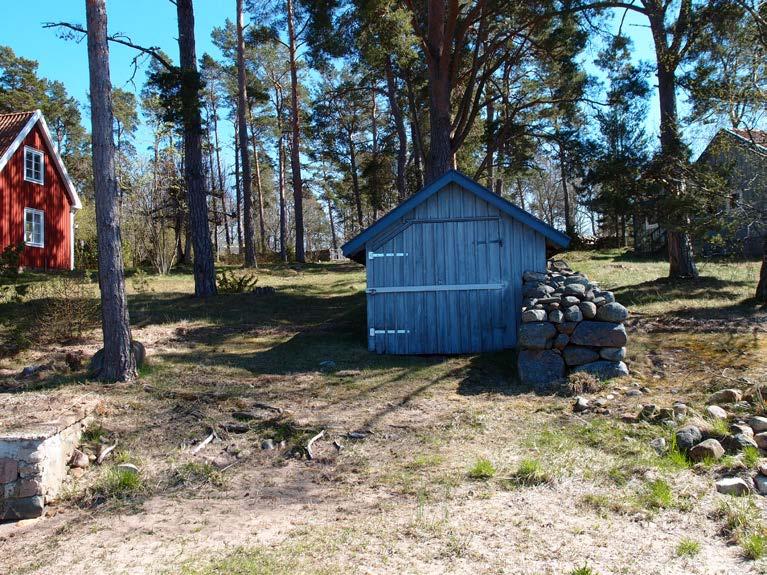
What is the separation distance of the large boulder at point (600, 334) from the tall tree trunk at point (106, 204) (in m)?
6.42

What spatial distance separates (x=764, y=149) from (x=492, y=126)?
11.6 m

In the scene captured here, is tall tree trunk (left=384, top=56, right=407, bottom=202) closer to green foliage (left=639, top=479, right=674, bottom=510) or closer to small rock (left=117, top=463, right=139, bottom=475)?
small rock (left=117, top=463, right=139, bottom=475)

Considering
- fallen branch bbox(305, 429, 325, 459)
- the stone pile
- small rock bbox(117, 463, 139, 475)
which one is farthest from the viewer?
the stone pile

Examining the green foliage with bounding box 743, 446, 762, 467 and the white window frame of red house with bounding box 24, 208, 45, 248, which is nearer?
the green foliage with bounding box 743, 446, 762, 467

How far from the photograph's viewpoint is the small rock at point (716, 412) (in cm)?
656

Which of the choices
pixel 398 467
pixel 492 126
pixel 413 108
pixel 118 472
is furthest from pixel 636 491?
pixel 413 108

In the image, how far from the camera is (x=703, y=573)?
379cm

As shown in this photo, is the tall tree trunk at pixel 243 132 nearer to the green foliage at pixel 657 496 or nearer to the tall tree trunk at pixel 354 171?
the tall tree trunk at pixel 354 171

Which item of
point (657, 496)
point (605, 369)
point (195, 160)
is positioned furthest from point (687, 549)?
point (195, 160)

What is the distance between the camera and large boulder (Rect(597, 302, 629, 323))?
29.1 ft

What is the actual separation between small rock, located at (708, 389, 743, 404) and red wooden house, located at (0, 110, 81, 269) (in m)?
22.0

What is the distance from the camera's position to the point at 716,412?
6629mm

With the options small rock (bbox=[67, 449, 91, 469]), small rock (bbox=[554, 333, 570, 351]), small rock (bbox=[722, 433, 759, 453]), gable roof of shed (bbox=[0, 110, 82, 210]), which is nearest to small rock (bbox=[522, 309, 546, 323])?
small rock (bbox=[554, 333, 570, 351])

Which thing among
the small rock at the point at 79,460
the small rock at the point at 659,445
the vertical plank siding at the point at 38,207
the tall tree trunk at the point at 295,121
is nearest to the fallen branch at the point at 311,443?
the small rock at the point at 79,460
